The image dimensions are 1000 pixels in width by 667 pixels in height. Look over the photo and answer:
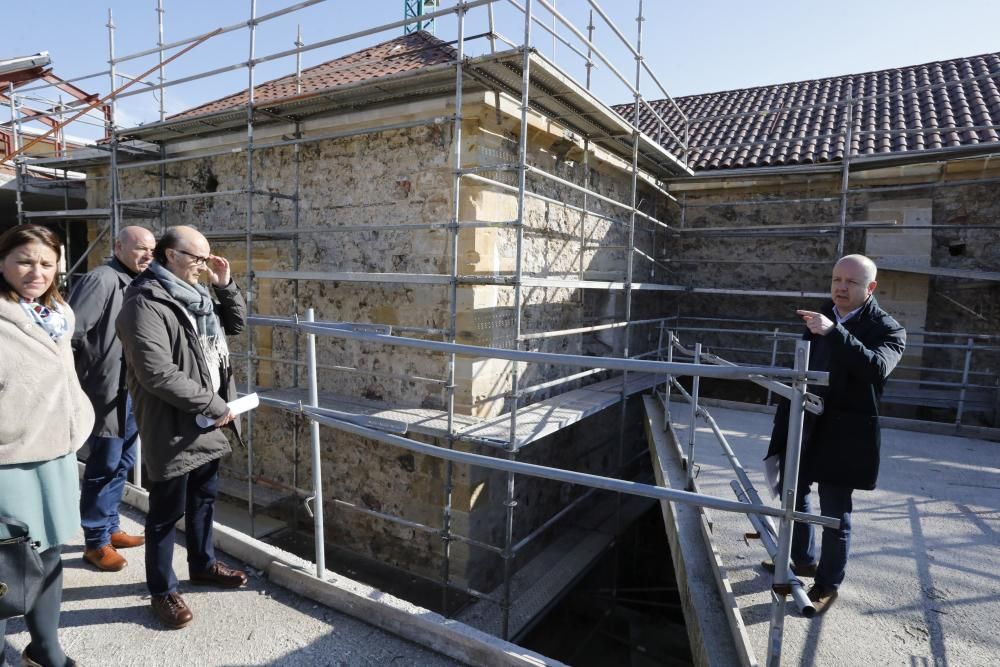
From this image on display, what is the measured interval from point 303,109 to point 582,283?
3374 millimetres

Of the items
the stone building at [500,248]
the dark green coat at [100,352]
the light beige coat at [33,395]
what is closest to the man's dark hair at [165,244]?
the light beige coat at [33,395]

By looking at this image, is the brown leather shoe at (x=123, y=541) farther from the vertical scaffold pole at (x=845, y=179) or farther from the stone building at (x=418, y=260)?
the vertical scaffold pole at (x=845, y=179)

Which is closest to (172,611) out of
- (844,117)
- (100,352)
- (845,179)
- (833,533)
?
(100,352)

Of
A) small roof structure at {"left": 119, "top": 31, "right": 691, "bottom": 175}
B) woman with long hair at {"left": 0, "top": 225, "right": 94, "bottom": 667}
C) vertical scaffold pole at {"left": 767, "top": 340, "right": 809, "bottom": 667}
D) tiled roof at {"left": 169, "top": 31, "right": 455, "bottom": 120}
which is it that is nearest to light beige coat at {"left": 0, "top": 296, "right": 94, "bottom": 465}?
woman with long hair at {"left": 0, "top": 225, "right": 94, "bottom": 667}

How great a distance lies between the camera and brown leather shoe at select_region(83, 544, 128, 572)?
2.63 meters

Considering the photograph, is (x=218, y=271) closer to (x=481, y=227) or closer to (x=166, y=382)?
(x=166, y=382)

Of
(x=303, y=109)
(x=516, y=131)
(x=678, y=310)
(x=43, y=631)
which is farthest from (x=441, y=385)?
(x=678, y=310)

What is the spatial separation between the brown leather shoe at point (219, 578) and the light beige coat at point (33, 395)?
875mm

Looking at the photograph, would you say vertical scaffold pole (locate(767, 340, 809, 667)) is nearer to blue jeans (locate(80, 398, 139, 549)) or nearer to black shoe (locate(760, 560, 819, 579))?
black shoe (locate(760, 560, 819, 579))

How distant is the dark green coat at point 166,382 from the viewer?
2139 mm

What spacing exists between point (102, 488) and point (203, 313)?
1123mm

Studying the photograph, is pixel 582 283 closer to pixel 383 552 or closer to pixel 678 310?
pixel 383 552

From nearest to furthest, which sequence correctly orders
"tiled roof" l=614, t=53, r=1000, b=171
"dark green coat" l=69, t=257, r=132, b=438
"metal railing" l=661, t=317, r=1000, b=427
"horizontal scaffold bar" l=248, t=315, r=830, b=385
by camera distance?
"horizontal scaffold bar" l=248, t=315, r=830, b=385
"dark green coat" l=69, t=257, r=132, b=438
"metal railing" l=661, t=317, r=1000, b=427
"tiled roof" l=614, t=53, r=1000, b=171

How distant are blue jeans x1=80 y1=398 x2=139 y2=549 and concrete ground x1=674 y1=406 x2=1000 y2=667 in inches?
117
